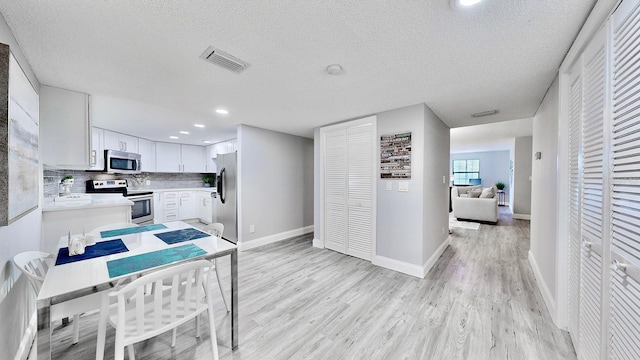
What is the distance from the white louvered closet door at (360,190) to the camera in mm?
3266

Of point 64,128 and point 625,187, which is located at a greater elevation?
point 64,128

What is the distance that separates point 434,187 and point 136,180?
21.8ft

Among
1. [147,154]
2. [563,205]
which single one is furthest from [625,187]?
[147,154]

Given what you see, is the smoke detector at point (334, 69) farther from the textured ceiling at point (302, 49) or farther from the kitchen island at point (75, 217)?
the kitchen island at point (75, 217)

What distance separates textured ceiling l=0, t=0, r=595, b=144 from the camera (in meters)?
1.22

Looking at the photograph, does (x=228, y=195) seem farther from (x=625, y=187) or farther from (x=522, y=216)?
(x=522, y=216)

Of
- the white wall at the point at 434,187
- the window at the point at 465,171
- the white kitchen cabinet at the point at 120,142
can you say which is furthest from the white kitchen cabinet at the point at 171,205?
the window at the point at 465,171

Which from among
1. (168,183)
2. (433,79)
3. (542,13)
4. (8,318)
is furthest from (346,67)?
(168,183)

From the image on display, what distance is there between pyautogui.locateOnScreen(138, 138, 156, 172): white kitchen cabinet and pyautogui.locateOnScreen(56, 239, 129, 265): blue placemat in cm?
439

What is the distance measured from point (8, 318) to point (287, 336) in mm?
1706

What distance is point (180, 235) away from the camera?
6.23 feet

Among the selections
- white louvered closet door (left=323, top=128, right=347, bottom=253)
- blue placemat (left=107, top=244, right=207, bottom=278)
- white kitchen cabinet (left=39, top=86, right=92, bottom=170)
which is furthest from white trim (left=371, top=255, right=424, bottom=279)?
white kitchen cabinet (left=39, top=86, right=92, bottom=170)

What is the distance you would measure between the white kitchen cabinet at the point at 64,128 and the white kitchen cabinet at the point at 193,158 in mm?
3659

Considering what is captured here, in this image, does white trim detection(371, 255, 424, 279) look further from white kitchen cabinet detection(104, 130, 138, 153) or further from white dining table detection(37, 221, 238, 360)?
white kitchen cabinet detection(104, 130, 138, 153)
